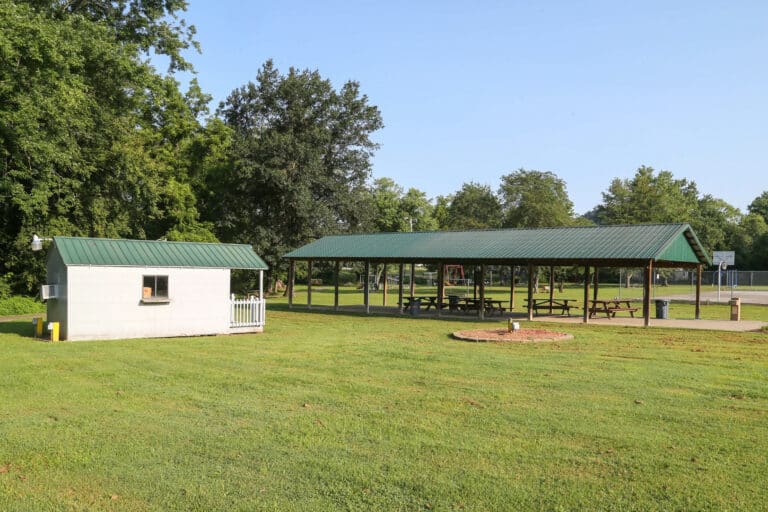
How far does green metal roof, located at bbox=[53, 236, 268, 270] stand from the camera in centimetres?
1745

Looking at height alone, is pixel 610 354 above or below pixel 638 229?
below

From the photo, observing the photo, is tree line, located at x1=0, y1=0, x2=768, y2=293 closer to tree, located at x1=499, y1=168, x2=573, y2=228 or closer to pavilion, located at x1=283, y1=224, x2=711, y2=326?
tree, located at x1=499, y1=168, x2=573, y2=228

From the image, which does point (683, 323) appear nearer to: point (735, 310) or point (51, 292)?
point (735, 310)

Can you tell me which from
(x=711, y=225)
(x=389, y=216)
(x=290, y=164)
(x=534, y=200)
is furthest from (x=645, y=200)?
(x=290, y=164)

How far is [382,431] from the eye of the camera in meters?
7.57

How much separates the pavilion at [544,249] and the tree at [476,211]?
139 ft

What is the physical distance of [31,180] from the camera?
25.7m

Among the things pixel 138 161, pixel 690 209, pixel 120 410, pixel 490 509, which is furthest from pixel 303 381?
pixel 690 209

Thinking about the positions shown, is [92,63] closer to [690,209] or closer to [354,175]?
[354,175]

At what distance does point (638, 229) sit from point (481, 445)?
66.1 feet

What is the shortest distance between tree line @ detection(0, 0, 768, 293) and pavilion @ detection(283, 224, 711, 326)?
974cm

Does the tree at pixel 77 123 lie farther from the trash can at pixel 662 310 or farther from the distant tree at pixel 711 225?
the distant tree at pixel 711 225

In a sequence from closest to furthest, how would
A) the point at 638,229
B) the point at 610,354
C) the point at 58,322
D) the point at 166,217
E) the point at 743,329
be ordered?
the point at 610,354 → the point at 58,322 → the point at 743,329 → the point at 638,229 → the point at 166,217

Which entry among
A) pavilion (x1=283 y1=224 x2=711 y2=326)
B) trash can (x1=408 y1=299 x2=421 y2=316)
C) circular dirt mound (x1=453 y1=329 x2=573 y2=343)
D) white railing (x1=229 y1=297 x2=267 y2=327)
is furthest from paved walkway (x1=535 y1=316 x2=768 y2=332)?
white railing (x1=229 y1=297 x2=267 y2=327)
